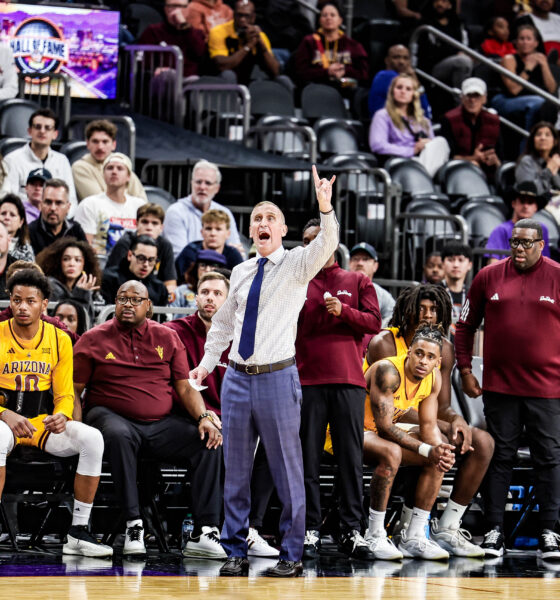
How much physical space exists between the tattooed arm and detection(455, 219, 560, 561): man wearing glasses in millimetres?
665

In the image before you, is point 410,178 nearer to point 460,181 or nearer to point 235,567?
point 460,181

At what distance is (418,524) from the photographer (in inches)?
297

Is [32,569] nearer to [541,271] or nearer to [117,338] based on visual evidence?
[117,338]

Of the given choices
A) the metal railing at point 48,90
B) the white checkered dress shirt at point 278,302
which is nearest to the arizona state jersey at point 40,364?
the white checkered dress shirt at point 278,302

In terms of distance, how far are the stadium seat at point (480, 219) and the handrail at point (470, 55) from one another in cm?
284

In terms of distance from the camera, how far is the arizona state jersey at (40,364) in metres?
7.23

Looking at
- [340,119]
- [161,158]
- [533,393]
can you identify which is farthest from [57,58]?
[533,393]

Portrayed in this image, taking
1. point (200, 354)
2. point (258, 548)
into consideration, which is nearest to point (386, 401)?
point (258, 548)

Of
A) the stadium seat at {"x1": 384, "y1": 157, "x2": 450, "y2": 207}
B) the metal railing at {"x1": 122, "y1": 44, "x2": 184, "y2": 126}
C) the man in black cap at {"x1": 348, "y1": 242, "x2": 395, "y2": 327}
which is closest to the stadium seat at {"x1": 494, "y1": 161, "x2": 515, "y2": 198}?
the stadium seat at {"x1": 384, "y1": 157, "x2": 450, "y2": 207}

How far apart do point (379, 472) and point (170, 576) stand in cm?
160

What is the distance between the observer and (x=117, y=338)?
25.2ft

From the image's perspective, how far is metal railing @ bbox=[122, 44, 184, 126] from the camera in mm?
13367

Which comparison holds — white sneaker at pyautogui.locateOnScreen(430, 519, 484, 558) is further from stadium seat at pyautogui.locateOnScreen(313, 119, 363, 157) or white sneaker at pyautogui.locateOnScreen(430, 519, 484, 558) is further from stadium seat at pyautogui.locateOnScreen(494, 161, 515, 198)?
stadium seat at pyautogui.locateOnScreen(494, 161, 515, 198)

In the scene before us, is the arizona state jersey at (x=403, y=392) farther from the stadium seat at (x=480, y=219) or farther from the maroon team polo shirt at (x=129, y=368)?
the stadium seat at (x=480, y=219)
